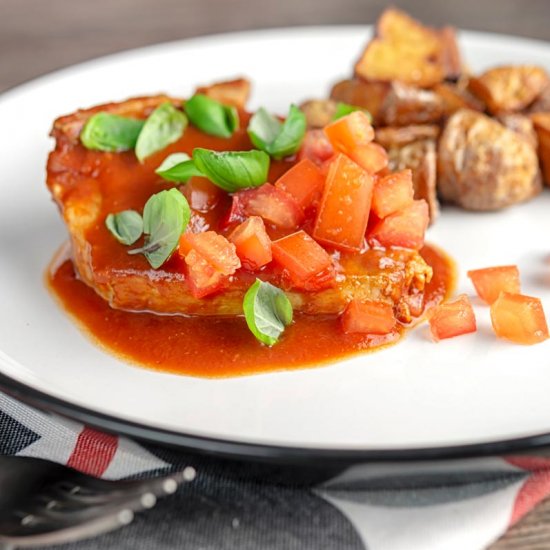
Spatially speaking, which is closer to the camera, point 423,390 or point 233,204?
point 423,390

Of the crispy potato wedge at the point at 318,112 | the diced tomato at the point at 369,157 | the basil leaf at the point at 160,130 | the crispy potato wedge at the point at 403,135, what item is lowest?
the crispy potato wedge at the point at 403,135

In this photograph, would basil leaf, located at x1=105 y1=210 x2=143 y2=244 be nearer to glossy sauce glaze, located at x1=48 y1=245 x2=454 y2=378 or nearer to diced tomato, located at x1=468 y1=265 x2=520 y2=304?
glossy sauce glaze, located at x1=48 y1=245 x2=454 y2=378

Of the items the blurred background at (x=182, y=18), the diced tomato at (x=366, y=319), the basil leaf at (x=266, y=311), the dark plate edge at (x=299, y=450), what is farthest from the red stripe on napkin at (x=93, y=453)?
the blurred background at (x=182, y=18)

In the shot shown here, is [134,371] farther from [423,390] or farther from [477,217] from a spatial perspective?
[477,217]

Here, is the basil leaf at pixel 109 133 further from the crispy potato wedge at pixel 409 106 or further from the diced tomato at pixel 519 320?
the diced tomato at pixel 519 320

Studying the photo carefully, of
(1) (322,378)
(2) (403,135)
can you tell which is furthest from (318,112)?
(1) (322,378)

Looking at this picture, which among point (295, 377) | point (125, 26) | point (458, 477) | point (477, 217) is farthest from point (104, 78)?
point (458, 477)
